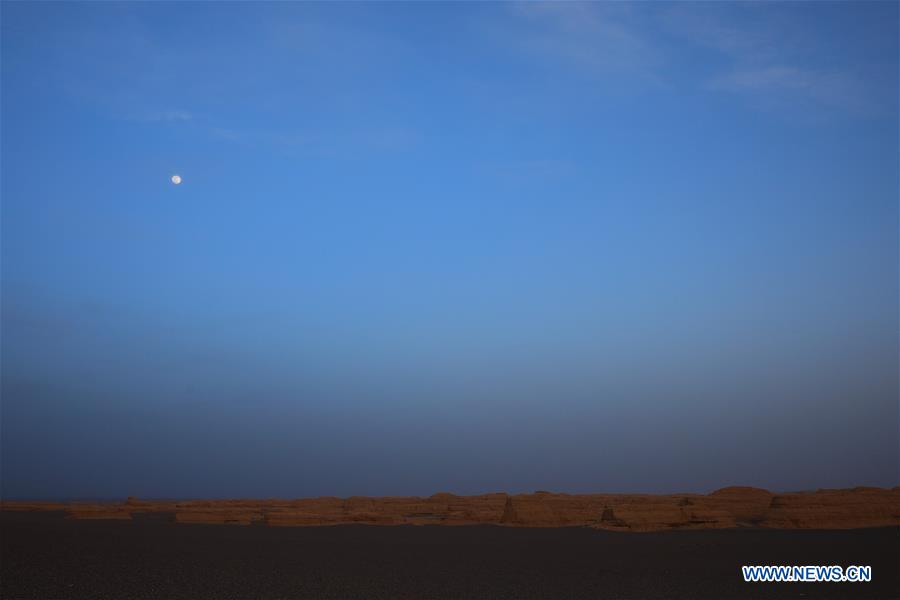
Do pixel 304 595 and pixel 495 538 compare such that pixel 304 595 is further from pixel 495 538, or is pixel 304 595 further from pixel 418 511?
pixel 418 511

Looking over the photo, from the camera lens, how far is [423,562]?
1287 inches

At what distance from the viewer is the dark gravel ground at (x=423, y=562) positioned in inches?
986

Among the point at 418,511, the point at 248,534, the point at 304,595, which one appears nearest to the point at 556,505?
the point at 418,511

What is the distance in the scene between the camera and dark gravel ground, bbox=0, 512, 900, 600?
82.2 ft

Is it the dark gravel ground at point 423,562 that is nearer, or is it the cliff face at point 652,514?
the dark gravel ground at point 423,562

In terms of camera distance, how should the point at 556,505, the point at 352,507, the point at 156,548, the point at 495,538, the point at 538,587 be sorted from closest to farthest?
the point at 538,587
the point at 156,548
the point at 495,538
the point at 556,505
the point at 352,507

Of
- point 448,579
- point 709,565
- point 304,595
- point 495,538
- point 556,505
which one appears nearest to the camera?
point 304,595

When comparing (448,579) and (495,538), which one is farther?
(495,538)

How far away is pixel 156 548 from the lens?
3709cm

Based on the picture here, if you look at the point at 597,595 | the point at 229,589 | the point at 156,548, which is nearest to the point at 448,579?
the point at 597,595

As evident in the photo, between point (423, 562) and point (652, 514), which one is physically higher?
point (652, 514)

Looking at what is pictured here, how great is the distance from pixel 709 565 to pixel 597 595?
33.2ft

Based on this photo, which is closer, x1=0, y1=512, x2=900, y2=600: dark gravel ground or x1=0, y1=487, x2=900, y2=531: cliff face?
x1=0, y1=512, x2=900, y2=600: dark gravel ground

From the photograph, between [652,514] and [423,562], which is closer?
[423,562]
